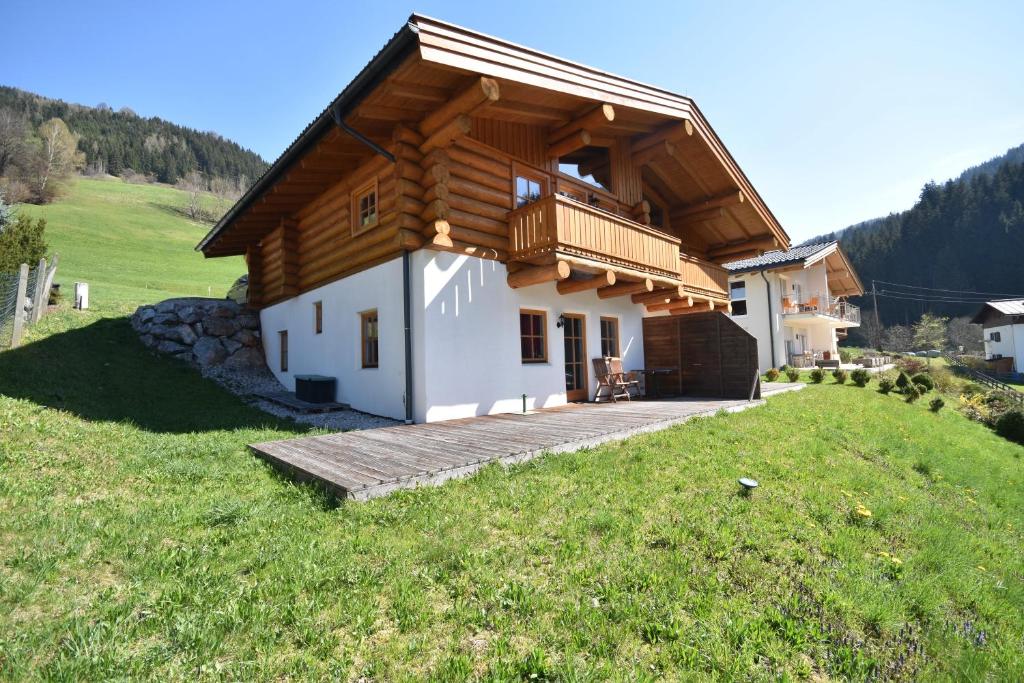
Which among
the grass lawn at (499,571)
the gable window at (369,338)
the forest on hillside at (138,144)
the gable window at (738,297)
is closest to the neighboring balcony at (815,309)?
the gable window at (738,297)

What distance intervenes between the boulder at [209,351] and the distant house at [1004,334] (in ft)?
161

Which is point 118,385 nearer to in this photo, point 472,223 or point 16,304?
point 16,304

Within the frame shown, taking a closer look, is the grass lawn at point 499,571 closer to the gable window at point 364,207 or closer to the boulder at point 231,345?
the gable window at point 364,207

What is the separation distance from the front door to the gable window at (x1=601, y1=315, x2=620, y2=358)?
0.92 meters

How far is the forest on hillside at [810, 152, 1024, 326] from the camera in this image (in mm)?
59531

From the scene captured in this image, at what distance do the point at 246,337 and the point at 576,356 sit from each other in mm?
10289

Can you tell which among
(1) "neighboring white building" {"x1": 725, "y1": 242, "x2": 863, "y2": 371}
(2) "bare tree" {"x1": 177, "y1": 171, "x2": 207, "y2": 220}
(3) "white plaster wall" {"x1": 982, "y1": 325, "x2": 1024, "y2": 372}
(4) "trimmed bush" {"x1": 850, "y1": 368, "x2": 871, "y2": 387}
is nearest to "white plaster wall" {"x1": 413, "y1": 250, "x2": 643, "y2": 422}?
(1) "neighboring white building" {"x1": 725, "y1": 242, "x2": 863, "y2": 371}

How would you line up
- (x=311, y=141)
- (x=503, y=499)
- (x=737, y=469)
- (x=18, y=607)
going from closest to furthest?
1. (x=18, y=607)
2. (x=503, y=499)
3. (x=737, y=469)
4. (x=311, y=141)

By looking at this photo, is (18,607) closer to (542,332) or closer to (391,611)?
(391,611)

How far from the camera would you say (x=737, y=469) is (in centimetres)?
574

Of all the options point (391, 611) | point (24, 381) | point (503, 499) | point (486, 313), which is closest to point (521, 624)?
point (391, 611)

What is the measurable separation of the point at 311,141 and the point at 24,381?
624cm

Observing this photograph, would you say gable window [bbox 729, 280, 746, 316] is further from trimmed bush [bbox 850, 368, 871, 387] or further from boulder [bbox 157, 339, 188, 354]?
boulder [bbox 157, 339, 188, 354]

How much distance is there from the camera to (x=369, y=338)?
32.7 feet
